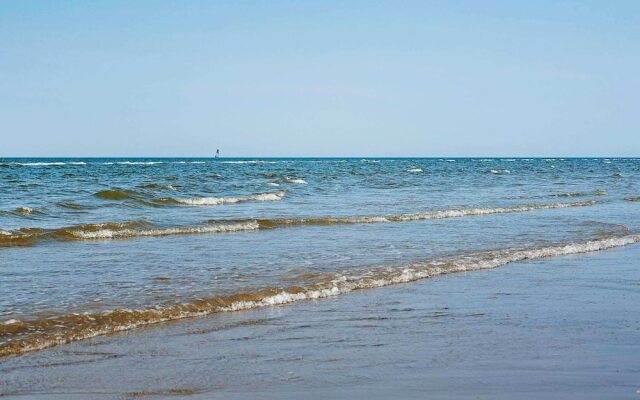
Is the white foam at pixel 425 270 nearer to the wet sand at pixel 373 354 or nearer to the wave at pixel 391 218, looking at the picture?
the wet sand at pixel 373 354

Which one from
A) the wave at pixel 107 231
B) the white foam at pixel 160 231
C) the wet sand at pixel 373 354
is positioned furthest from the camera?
the white foam at pixel 160 231

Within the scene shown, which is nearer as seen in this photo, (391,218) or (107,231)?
(107,231)

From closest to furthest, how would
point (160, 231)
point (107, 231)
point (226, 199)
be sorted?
point (107, 231) → point (160, 231) → point (226, 199)

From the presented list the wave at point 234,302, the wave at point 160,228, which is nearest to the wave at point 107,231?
the wave at point 160,228

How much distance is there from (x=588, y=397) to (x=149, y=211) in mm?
18010

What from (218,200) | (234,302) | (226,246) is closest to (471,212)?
(218,200)

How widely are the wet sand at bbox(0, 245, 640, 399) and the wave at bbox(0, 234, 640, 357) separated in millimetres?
235

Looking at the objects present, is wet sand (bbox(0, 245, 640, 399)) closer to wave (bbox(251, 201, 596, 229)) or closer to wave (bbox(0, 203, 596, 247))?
wave (bbox(0, 203, 596, 247))

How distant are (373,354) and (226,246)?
8.04 m

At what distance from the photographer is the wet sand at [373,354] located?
511 cm

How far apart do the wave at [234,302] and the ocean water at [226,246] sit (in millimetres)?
19

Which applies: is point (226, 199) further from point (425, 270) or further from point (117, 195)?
point (425, 270)

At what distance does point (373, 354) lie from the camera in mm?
6082

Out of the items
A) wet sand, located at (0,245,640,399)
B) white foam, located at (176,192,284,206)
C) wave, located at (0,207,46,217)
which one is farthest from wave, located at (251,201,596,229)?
wet sand, located at (0,245,640,399)
